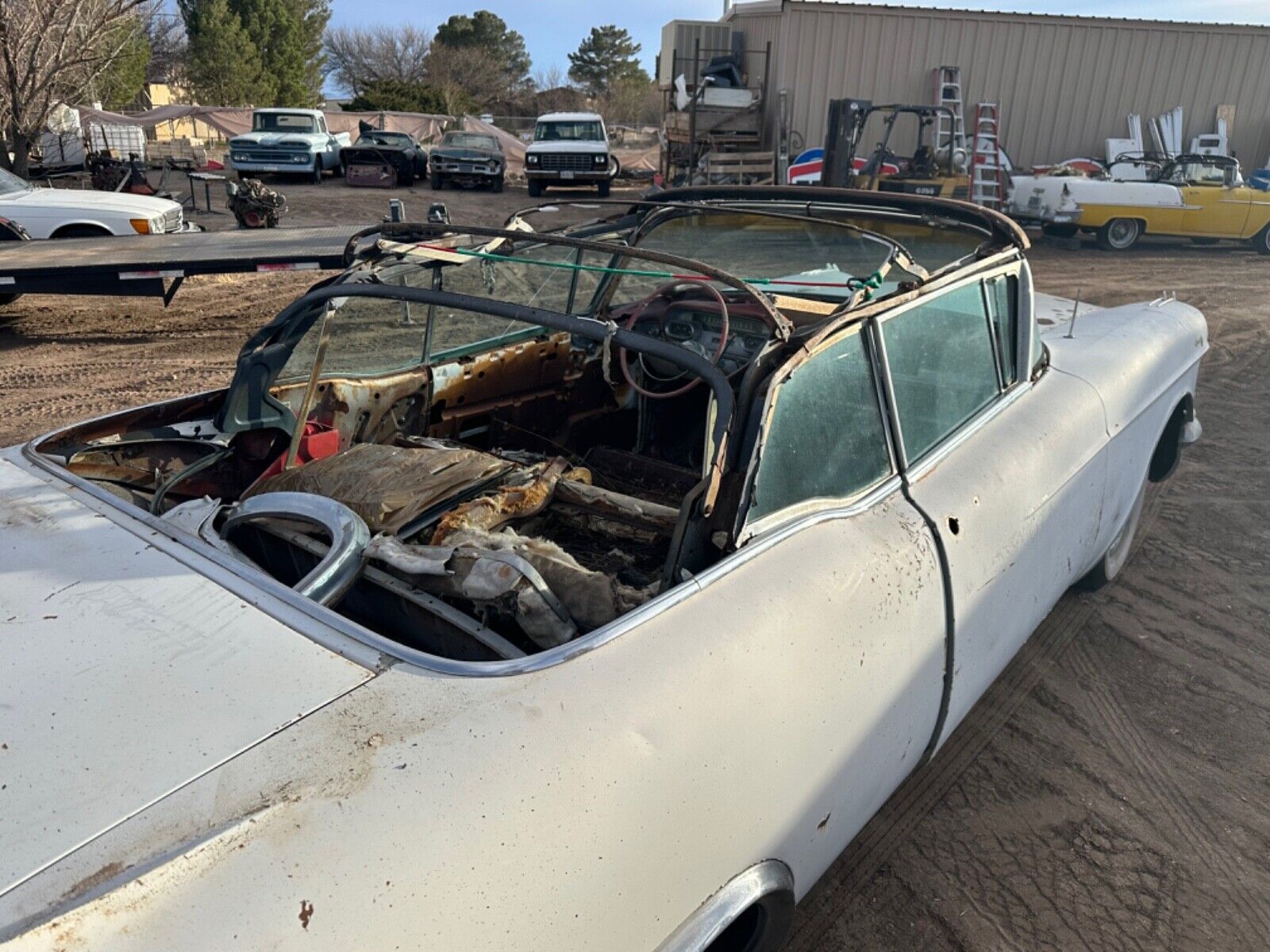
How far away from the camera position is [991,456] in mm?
2736

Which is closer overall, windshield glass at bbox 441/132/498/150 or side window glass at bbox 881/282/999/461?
side window glass at bbox 881/282/999/461

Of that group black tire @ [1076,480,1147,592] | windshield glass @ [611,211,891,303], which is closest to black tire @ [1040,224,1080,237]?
black tire @ [1076,480,1147,592]

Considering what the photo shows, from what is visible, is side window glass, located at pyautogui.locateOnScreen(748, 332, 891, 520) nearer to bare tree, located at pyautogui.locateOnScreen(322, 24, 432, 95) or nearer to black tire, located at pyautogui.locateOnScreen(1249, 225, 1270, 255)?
black tire, located at pyautogui.locateOnScreen(1249, 225, 1270, 255)

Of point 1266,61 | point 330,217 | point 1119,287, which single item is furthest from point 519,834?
point 1266,61

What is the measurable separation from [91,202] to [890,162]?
1141cm

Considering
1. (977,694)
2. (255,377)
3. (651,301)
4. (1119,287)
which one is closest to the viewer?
(977,694)

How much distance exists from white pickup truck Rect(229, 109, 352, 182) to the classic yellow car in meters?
13.9

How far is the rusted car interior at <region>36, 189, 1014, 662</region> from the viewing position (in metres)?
2.04

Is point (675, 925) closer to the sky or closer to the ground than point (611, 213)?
closer to the ground

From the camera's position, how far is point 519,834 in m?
1.43

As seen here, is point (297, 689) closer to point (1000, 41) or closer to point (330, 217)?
point (330, 217)

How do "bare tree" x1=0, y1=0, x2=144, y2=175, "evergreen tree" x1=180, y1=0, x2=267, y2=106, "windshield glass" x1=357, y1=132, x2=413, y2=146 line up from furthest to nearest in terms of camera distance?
"evergreen tree" x1=180, y1=0, x2=267, y2=106 → "windshield glass" x1=357, y1=132, x2=413, y2=146 → "bare tree" x1=0, y1=0, x2=144, y2=175

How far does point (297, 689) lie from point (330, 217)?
15380 mm

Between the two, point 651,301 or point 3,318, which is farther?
point 3,318
